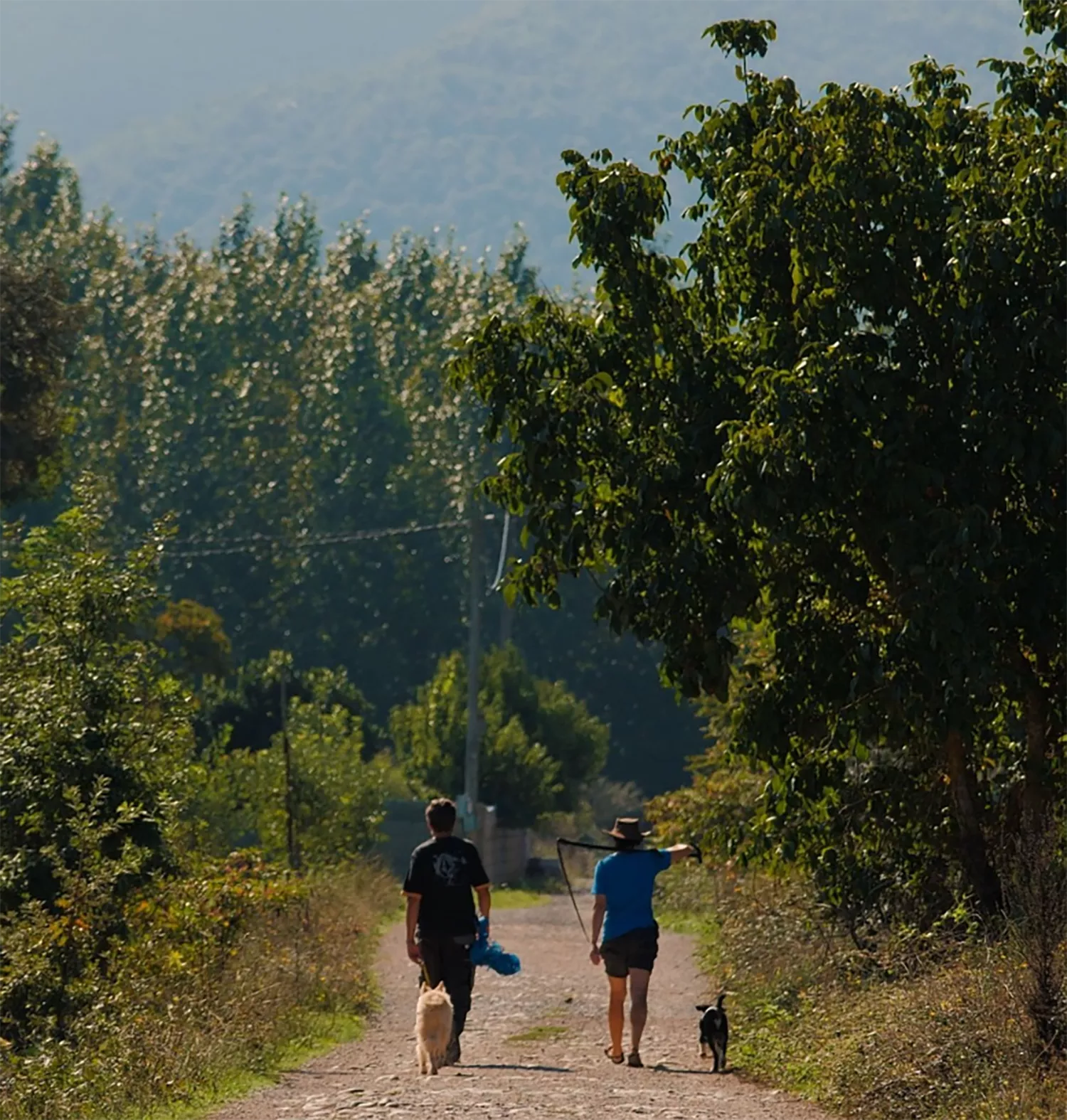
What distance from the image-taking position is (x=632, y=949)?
13.2m

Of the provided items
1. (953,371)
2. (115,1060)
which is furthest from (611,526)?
(115,1060)

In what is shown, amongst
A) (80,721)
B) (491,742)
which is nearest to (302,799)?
(491,742)

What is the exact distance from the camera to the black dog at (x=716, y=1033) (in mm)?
12891

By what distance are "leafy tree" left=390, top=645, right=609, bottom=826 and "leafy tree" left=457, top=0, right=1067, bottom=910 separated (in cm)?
3394

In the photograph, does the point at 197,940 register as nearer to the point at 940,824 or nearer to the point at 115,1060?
the point at 115,1060

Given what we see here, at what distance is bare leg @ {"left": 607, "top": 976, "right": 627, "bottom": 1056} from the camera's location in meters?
13.3

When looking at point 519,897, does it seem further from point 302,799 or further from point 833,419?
point 833,419

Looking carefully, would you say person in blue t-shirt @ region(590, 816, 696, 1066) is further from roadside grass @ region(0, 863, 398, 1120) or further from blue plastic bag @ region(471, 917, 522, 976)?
roadside grass @ region(0, 863, 398, 1120)

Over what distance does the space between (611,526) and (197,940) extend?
18.2 ft

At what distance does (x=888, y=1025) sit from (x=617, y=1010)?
2.72 meters

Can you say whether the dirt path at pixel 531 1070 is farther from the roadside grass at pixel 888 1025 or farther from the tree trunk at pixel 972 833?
the tree trunk at pixel 972 833

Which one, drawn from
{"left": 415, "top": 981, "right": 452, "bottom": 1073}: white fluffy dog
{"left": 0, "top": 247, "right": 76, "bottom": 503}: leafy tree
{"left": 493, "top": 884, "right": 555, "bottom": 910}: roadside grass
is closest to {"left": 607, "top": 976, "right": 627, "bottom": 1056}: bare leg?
{"left": 415, "top": 981, "right": 452, "bottom": 1073}: white fluffy dog

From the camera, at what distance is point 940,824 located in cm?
1391

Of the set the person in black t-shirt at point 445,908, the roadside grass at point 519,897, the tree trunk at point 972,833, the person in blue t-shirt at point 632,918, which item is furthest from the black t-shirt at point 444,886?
the roadside grass at point 519,897
